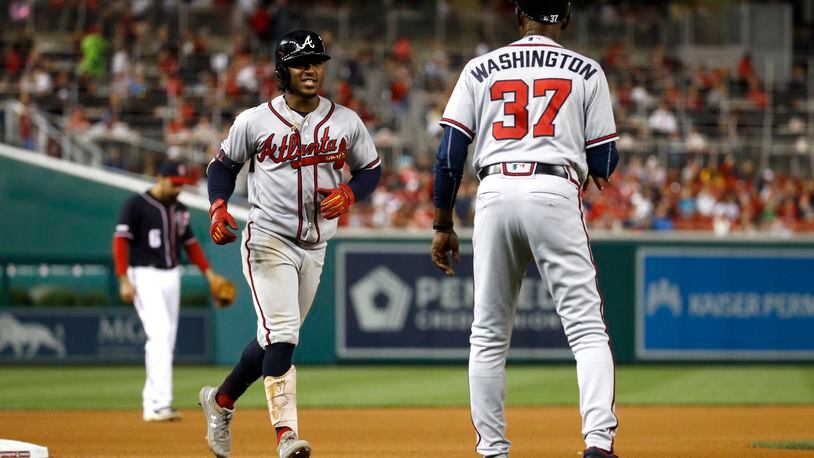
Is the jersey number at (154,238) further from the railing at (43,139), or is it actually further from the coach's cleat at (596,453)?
the railing at (43,139)

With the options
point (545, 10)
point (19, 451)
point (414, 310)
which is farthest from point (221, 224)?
point (414, 310)

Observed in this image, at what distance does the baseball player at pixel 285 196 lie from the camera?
6.37m

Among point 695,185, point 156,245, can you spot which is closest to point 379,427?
point 156,245

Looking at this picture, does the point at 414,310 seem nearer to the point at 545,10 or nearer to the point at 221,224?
the point at 221,224

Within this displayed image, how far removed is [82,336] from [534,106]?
12324 millimetres

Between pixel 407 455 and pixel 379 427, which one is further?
pixel 379 427

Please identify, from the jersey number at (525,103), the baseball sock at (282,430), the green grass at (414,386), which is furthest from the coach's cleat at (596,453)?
the green grass at (414,386)

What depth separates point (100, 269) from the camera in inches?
680

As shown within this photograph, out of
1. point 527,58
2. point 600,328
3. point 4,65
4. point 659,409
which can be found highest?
point 4,65

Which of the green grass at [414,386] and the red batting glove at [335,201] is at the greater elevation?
the red batting glove at [335,201]

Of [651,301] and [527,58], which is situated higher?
[527,58]

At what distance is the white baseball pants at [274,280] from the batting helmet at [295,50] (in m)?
0.79

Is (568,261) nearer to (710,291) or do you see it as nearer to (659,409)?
(659,409)

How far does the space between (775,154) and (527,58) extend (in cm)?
1693
